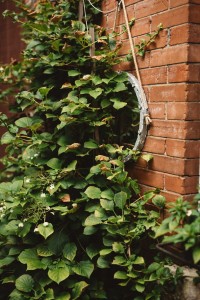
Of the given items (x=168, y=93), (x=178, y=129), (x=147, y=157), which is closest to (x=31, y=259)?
(x=147, y=157)

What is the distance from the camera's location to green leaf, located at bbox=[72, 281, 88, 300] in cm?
201

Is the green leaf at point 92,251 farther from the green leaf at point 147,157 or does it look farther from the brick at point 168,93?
the brick at point 168,93

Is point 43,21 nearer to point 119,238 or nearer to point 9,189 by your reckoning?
point 9,189

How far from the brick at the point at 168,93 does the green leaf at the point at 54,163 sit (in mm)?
713

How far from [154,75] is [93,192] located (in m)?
0.77

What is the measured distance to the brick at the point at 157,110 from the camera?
2.00 metres

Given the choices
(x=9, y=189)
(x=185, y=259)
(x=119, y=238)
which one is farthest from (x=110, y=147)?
(x=185, y=259)

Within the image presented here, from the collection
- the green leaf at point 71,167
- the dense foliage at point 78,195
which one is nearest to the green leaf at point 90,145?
the dense foliage at point 78,195

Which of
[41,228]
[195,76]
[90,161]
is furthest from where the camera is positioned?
[90,161]

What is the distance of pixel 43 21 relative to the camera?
269 centimetres

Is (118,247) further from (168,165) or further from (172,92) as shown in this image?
(172,92)

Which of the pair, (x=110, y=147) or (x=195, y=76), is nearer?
(x=195, y=76)

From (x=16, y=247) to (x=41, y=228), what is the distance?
0.36 metres

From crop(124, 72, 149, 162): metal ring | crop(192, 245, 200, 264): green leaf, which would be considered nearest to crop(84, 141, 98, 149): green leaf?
crop(124, 72, 149, 162): metal ring
